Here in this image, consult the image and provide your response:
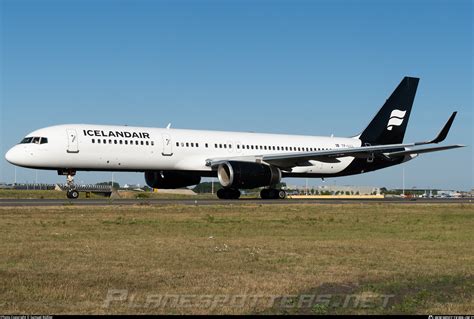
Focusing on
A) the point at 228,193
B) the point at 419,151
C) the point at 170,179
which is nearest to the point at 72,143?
the point at 170,179

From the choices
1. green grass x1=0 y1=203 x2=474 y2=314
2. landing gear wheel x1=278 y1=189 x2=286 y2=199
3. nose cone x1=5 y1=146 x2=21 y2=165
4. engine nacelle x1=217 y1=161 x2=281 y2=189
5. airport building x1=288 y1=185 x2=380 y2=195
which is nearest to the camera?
green grass x1=0 y1=203 x2=474 y2=314

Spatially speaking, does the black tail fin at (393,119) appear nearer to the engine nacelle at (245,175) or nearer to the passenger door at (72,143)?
the engine nacelle at (245,175)

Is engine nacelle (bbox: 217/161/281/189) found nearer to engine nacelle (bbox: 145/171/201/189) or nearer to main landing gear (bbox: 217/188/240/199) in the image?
main landing gear (bbox: 217/188/240/199)

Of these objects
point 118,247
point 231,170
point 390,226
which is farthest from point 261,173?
point 118,247

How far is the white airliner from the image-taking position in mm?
36750

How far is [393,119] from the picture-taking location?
166 feet

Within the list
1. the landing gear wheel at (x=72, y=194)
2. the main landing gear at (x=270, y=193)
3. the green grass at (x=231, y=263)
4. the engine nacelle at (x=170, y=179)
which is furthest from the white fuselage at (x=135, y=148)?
the green grass at (x=231, y=263)

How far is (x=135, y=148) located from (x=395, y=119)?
21.6 metres

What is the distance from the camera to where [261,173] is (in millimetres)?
38719

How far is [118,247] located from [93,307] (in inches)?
240

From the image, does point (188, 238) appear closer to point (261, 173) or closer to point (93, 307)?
point (93, 307)

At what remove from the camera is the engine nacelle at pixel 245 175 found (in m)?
37.8

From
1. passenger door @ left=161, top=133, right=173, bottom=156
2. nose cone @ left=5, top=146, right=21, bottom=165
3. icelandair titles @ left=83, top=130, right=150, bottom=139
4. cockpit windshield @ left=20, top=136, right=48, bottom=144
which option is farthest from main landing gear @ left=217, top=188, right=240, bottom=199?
nose cone @ left=5, top=146, right=21, bottom=165

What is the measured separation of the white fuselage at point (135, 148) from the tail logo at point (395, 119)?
336 inches
